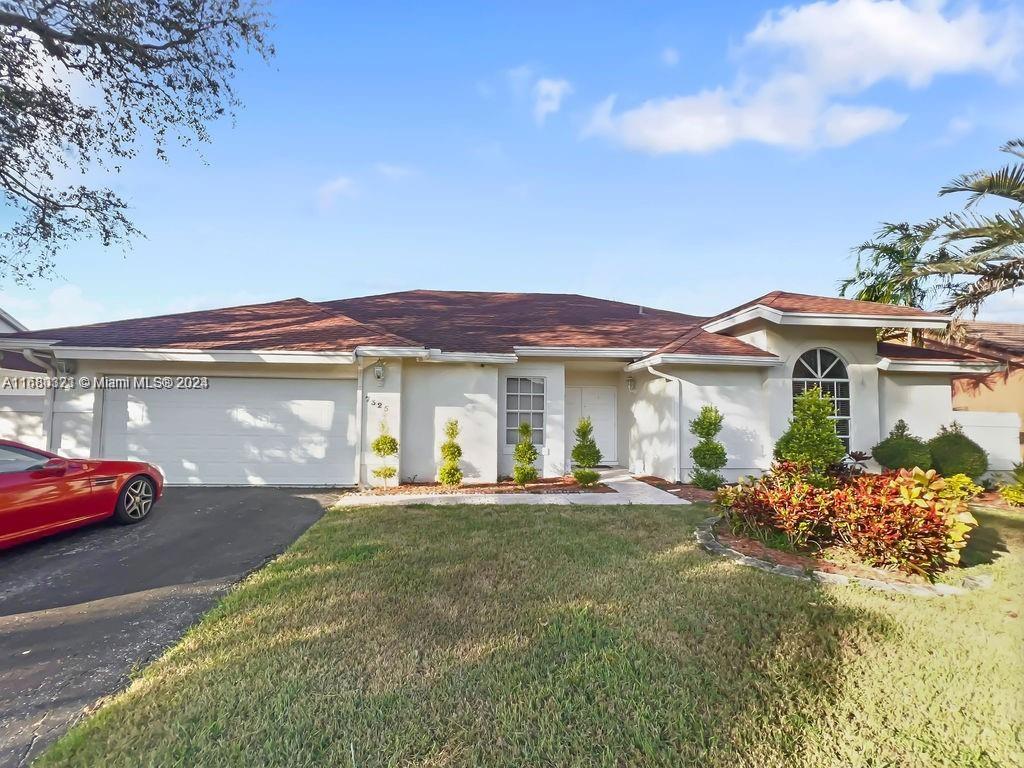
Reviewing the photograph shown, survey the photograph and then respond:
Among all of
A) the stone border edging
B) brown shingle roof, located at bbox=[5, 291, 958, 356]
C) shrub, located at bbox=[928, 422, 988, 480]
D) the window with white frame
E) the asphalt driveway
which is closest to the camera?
the asphalt driveway

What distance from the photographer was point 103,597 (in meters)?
4.28

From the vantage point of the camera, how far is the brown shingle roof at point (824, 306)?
997 centimetres

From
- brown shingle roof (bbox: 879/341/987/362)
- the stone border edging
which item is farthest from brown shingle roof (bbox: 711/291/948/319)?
the stone border edging

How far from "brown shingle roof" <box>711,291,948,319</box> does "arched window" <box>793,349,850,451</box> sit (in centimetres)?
99

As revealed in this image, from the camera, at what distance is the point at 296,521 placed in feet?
23.0

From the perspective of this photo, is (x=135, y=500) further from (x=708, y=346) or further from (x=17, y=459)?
(x=708, y=346)

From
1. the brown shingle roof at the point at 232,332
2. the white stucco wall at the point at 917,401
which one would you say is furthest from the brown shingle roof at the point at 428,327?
the white stucco wall at the point at 917,401

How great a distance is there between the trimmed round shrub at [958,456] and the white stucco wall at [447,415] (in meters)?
9.38

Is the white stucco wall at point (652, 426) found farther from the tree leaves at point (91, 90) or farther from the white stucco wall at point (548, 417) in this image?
the tree leaves at point (91, 90)

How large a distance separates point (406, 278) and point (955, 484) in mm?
16590

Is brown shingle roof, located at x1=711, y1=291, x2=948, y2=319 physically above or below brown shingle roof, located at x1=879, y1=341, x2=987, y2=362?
above

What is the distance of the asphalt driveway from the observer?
2822mm

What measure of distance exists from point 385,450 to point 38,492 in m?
4.98

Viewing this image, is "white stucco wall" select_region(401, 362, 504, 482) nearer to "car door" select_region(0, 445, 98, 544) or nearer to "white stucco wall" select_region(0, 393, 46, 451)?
"car door" select_region(0, 445, 98, 544)
